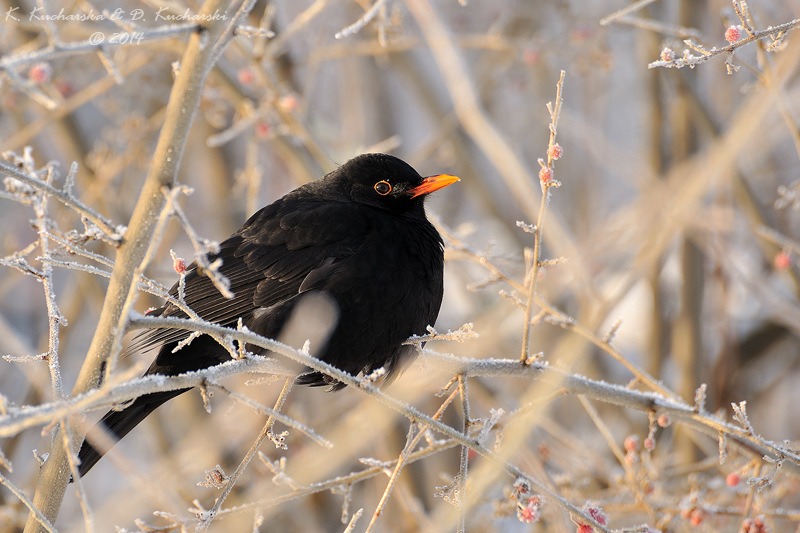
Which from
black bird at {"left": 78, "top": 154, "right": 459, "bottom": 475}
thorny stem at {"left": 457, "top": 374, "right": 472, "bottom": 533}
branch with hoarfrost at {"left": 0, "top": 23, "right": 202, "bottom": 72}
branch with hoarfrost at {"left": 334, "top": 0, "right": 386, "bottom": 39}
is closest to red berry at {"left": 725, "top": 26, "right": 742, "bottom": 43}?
branch with hoarfrost at {"left": 334, "top": 0, "right": 386, "bottom": 39}

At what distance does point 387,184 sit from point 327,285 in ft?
2.59

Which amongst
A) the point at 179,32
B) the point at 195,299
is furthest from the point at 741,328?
the point at 179,32

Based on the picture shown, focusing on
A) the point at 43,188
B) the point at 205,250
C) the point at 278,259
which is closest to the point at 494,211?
the point at 278,259

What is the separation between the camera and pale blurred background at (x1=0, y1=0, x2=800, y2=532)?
4.95m

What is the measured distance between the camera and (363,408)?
5457 mm

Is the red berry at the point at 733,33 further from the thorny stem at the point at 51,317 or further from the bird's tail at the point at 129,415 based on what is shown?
the bird's tail at the point at 129,415

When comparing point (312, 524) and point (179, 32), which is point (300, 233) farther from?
point (312, 524)

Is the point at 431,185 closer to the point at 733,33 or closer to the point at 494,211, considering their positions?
the point at 733,33

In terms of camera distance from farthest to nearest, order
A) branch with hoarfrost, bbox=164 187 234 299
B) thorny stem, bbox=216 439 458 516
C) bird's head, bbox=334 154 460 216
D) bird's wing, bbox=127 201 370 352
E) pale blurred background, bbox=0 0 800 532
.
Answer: pale blurred background, bbox=0 0 800 532 → bird's head, bbox=334 154 460 216 → bird's wing, bbox=127 201 370 352 → thorny stem, bbox=216 439 458 516 → branch with hoarfrost, bbox=164 187 234 299

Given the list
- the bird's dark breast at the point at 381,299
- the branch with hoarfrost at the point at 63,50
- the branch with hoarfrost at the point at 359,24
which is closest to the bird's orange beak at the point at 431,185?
the bird's dark breast at the point at 381,299

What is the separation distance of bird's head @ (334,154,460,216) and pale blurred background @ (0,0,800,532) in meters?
0.38

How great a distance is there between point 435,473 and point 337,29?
3.97 meters

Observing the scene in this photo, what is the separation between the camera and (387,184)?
3.75 meters

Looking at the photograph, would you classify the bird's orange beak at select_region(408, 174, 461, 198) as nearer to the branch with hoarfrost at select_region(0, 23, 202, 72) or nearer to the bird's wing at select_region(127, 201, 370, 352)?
the bird's wing at select_region(127, 201, 370, 352)
